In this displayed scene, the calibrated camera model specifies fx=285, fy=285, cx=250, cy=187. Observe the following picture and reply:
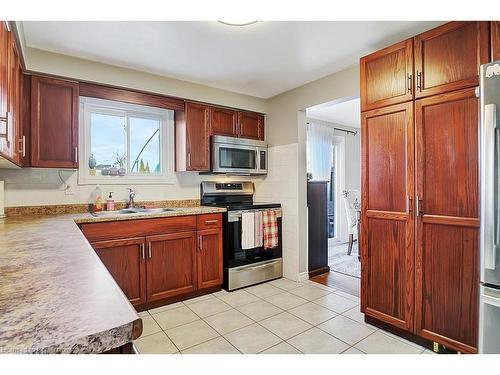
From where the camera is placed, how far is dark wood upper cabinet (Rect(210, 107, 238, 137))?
3.49 meters

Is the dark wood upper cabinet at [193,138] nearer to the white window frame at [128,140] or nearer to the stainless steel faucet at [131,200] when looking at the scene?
the white window frame at [128,140]

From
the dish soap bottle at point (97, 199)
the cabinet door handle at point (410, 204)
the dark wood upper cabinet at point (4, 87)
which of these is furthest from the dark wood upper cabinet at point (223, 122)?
the cabinet door handle at point (410, 204)

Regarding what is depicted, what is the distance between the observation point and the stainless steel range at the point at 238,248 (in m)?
3.21

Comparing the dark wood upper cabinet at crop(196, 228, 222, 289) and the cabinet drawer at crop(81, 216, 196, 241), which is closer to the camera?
the cabinet drawer at crop(81, 216, 196, 241)

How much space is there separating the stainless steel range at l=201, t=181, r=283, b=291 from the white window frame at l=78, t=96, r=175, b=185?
0.54 metres

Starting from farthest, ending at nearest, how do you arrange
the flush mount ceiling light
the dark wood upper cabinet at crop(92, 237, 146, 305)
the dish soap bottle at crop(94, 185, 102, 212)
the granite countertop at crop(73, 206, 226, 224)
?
the dish soap bottle at crop(94, 185, 102, 212)
the dark wood upper cabinet at crop(92, 237, 146, 305)
the granite countertop at crop(73, 206, 226, 224)
the flush mount ceiling light

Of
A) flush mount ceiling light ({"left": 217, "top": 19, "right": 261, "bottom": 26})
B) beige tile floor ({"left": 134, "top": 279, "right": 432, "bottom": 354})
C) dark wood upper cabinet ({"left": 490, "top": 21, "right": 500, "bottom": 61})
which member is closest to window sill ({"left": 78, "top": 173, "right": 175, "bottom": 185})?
beige tile floor ({"left": 134, "top": 279, "right": 432, "bottom": 354})

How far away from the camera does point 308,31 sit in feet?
7.19

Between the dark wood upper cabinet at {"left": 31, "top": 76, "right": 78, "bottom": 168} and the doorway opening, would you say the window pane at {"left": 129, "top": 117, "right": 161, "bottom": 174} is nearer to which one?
the dark wood upper cabinet at {"left": 31, "top": 76, "right": 78, "bottom": 168}

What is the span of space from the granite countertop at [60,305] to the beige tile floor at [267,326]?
1352 millimetres

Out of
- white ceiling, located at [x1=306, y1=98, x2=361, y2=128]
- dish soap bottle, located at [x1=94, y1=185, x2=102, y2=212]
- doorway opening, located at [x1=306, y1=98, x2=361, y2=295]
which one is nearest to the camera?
dish soap bottle, located at [x1=94, y1=185, x2=102, y2=212]

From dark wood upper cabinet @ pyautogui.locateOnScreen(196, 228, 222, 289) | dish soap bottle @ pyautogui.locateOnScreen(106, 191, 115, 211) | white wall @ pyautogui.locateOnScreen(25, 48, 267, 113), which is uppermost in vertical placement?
white wall @ pyautogui.locateOnScreen(25, 48, 267, 113)

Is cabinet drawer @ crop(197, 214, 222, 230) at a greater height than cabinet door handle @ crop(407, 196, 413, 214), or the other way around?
cabinet door handle @ crop(407, 196, 413, 214)
